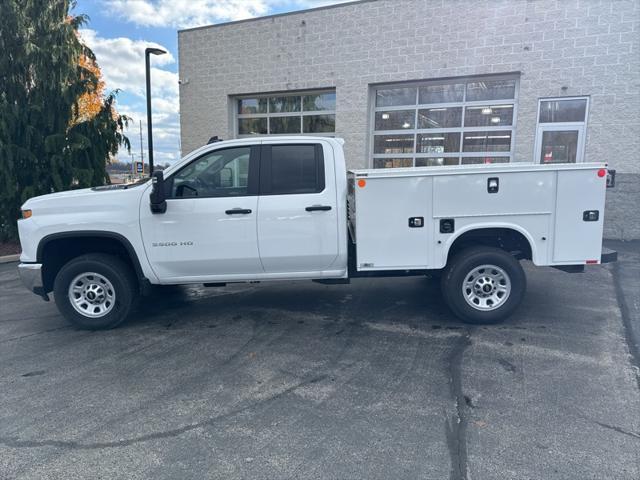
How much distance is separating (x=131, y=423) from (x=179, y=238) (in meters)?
2.13

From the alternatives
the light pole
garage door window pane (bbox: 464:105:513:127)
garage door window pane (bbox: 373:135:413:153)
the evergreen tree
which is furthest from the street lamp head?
garage door window pane (bbox: 464:105:513:127)

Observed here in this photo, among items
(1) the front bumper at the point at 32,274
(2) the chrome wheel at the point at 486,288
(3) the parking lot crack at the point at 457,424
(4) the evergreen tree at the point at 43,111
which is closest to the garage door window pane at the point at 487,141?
(2) the chrome wheel at the point at 486,288

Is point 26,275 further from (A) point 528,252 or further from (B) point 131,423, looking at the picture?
(A) point 528,252

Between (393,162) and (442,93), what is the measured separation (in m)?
2.21

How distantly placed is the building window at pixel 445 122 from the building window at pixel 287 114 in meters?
1.51

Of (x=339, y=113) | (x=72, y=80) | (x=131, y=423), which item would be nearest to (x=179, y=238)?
(x=131, y=423)

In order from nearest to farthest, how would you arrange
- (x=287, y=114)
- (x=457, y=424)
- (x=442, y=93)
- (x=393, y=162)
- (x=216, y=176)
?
(x=457, y=424) < (x=216, y=176) < (x=442, y=93) < (x=393, y=162) < (x=287, y=114)

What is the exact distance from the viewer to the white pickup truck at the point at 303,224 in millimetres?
4727

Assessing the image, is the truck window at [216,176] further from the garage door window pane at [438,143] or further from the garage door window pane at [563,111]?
the garage door window pane at [563,111]

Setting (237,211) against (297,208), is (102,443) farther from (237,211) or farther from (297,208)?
(297,208)

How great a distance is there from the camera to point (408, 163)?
40.2 feet

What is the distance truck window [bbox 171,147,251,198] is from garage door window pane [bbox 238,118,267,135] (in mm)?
9311

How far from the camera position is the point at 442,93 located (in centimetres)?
1155

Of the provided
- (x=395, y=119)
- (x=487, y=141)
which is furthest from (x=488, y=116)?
(x=395, y=119)
